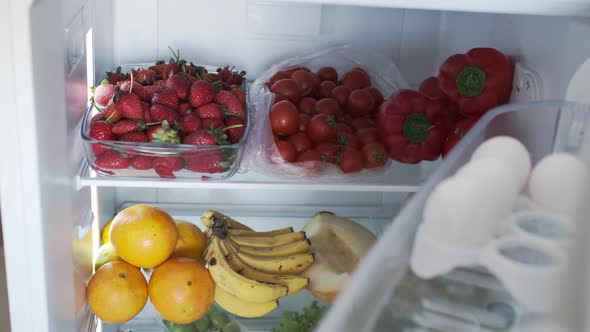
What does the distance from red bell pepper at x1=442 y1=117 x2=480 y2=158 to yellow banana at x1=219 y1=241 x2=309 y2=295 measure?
0.38 m

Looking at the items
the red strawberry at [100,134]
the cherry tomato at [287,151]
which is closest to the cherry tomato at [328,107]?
the cherry tomato at [287,151]

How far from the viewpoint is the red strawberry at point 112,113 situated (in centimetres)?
123

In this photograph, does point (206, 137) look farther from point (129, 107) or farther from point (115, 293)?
point (115, 293)

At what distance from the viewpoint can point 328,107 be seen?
1.43 meters

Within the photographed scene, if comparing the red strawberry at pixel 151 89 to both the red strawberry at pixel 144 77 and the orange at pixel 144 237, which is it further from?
the orange at pixel 144 237

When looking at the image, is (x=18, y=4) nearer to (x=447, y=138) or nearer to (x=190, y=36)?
(x=190, y=36)

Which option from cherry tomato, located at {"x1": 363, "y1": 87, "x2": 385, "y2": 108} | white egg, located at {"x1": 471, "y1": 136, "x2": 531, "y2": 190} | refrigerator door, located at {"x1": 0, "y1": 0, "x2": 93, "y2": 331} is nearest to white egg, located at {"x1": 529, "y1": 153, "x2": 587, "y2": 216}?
white egg, located at {"x1": 471, "y1": 136, "x2": 531, "y2": 190}

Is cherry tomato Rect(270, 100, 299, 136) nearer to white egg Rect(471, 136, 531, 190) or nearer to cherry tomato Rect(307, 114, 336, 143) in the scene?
cherry tomato Rect(307, 114, 336, 143)

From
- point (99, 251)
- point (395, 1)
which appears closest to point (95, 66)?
point (99, 251)

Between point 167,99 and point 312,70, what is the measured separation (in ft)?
1.42

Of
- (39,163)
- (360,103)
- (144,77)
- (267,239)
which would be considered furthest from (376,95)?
(39,163)

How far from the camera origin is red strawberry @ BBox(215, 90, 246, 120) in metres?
1.32

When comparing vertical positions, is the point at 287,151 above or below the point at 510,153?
below

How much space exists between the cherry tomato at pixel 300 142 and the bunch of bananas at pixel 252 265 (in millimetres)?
204
